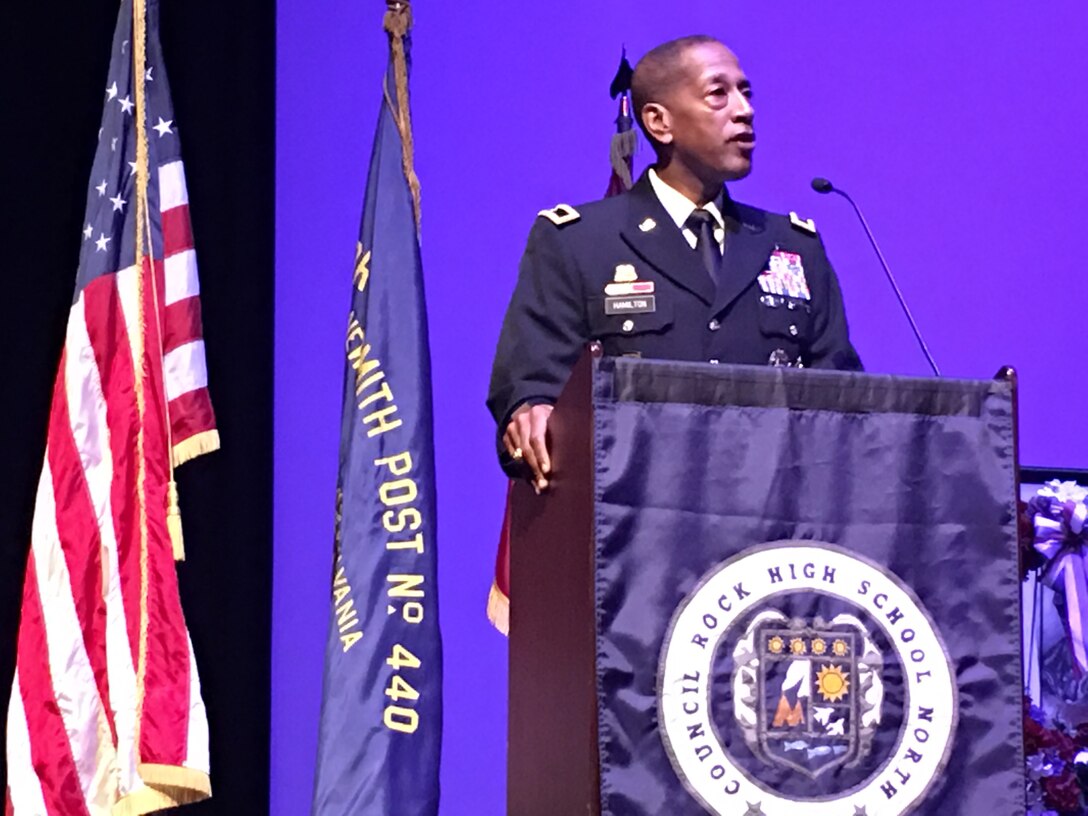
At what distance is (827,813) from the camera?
1783 mm

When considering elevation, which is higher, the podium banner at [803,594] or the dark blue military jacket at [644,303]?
the dark blue military jacket at [644,303]

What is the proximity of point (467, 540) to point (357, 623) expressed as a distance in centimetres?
58

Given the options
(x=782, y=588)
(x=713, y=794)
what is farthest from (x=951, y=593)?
(x=713, y=794)

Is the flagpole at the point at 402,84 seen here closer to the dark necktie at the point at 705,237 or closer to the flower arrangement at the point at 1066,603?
the dark necktie at the point at 705,237

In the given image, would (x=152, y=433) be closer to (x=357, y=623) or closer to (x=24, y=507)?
(x=24, y=507)

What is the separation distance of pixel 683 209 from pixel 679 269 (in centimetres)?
15

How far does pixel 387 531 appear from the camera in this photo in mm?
3650

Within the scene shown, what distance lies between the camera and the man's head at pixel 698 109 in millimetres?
2605

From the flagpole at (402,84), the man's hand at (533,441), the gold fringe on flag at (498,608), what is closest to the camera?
the man's hand at (533,441)

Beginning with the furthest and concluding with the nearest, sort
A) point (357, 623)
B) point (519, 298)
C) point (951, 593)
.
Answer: point (357, 623)
point (519, 298)
point (951, 593)

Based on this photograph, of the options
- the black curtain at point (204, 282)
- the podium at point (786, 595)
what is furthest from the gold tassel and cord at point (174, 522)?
the podium at point (786, 595)

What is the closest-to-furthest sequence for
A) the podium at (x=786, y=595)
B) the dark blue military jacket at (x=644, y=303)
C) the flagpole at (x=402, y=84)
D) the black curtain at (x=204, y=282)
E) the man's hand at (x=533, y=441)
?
the podium at (x=786, y=595), the man's hand at (x=533, y=441), the dark blue military jacket at (x=644, y=303), the black curtain at (x=204, y=282), the flagpole at (x=402, y=84)

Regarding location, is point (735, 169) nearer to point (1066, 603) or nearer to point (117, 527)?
point (1066, 603)

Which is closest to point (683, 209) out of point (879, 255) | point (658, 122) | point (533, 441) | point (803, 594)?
point (658, 122)
